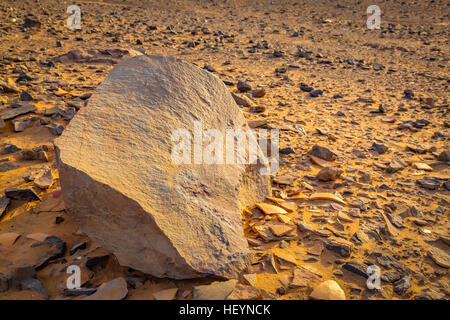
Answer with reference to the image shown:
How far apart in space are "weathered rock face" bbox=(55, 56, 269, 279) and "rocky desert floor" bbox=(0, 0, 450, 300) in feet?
0.45

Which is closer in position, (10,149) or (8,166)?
(8,166)

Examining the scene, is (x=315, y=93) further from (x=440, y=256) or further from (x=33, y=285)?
(x=33, y=285)

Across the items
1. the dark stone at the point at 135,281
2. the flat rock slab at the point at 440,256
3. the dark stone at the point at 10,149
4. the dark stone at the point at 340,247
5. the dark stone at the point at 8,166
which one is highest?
the dark stone at the point at 10,149

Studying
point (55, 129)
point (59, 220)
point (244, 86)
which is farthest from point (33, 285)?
point (244, 86)

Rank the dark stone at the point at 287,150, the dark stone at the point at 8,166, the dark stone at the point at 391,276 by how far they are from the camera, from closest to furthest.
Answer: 1. the dark stone at the point at 391,276
2. the dark stone at the point at 8,166
3. the dark stone at the point at 287,150

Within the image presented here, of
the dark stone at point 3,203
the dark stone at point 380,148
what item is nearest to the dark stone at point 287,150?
the dark stone at point 380,148

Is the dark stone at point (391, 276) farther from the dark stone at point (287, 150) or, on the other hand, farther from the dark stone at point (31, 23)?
the dark stone at point (31, 23)

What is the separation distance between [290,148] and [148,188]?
189cm

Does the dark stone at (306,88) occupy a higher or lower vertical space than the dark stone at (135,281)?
higher

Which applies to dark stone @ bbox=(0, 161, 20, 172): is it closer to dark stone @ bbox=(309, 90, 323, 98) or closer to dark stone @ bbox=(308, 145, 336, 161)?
dark stone @ bbox=(308, 145, 336, 161)

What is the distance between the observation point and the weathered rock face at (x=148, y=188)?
5.38 ft

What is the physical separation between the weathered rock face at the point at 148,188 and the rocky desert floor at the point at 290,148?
0.14 m

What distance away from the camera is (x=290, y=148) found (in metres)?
3.27

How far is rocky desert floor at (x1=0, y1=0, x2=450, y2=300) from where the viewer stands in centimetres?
180
